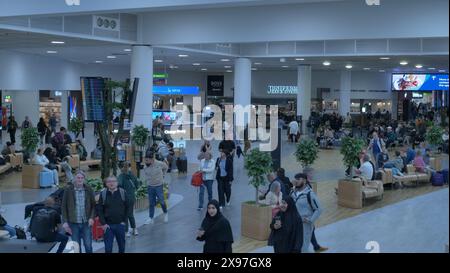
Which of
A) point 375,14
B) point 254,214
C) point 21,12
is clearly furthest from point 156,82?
point 254,214

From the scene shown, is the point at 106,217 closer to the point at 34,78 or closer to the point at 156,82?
the point at 34,78

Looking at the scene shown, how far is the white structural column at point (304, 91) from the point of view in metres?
38.8

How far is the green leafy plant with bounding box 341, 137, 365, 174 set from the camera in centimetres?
1511

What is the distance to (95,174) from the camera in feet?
65.0

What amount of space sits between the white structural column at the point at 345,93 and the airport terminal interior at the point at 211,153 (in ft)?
13.3

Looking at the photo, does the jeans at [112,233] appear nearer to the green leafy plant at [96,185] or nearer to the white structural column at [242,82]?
the green leafy plant at [96,185]

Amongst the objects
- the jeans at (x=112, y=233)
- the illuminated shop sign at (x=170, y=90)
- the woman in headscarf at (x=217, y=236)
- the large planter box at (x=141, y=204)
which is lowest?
the large planter box at (x=141, y=204)

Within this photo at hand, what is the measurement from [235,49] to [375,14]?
12.5 metres

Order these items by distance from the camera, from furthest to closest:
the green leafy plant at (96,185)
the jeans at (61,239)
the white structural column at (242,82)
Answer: the white structural column at (242,82) < the green leafy plant at (96,185) < the jeans at (61,239)

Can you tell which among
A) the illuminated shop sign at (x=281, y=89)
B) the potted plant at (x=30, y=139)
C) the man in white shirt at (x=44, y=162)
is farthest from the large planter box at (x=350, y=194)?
the illuminated shop sign at (x=281, y=89)

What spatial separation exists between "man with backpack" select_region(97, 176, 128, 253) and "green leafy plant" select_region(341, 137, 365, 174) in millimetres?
7951

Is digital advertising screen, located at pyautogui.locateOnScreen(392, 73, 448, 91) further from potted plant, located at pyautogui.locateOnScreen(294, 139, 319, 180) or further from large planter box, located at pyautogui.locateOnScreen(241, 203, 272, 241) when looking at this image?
large planter box, located at pyautogui.locateOnScreen(241, 203, 272, 241)

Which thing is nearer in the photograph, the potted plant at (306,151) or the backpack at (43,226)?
the backpack at (43,226)

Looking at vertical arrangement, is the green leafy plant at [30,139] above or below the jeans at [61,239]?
above
